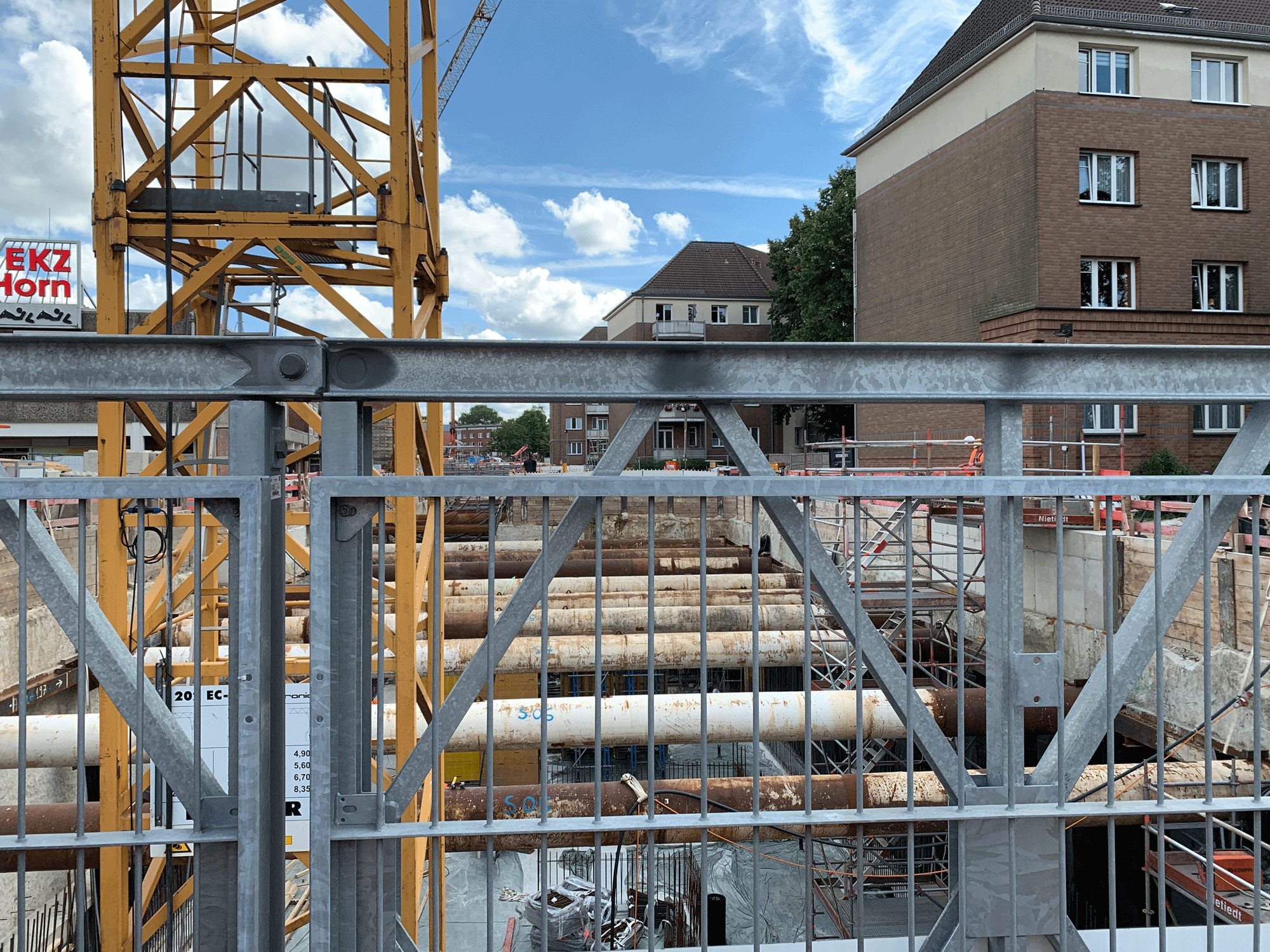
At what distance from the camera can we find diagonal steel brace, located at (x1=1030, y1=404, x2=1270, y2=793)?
2305 mm

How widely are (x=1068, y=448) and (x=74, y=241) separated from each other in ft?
117

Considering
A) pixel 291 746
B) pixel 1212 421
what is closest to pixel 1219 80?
pixel 1212 421

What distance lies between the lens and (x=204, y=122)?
17.4 ft

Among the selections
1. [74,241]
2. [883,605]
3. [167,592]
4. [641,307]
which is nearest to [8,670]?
[167,592]

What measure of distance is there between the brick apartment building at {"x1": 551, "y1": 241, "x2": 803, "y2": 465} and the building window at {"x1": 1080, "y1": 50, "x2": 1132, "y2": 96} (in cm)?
2550

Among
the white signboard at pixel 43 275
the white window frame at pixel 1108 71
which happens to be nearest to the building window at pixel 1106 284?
the white window frame at pixel 1108 71

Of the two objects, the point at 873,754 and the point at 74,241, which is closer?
the point at 873,754

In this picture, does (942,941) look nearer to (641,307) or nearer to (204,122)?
(204,122)

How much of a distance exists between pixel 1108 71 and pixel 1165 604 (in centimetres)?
2225

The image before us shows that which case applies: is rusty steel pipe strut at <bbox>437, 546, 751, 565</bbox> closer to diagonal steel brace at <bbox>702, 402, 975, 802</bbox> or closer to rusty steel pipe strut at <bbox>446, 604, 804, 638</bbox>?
rusty steel pipe strut at <bbox>446, 604, 804, 638</bbox>

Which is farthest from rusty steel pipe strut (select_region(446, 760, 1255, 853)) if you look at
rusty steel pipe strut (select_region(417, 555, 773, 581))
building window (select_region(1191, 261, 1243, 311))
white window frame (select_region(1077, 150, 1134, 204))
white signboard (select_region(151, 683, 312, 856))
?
building window (select_region(1191, 261, 1243, 311))

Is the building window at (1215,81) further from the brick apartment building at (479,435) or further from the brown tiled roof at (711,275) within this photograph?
the brick apartment building at (479,435)

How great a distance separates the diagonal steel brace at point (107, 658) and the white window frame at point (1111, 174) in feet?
72.0

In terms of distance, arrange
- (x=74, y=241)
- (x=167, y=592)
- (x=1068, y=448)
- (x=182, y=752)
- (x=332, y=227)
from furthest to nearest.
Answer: (x=74, y=241)
(x=1068, y=448)
(x=332, y=227)
(x=167, y=592)
(x=182, y=752)
